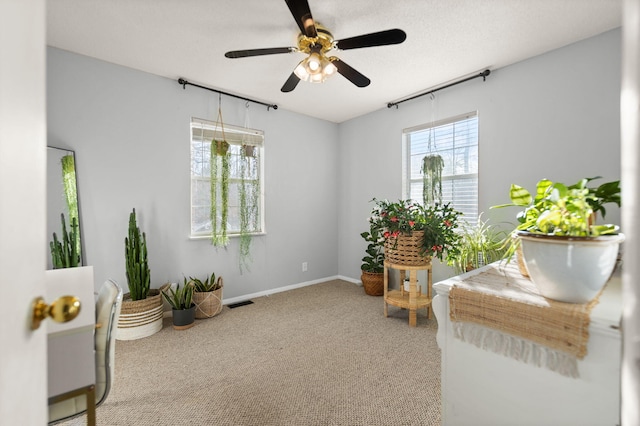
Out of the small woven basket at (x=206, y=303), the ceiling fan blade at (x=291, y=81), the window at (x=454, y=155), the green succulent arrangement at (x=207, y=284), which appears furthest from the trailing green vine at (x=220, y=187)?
the window at (x=454, y=155)

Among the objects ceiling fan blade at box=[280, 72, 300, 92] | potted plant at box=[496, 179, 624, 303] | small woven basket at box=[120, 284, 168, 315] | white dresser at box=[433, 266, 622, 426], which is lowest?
small woven basket at box=[120, 284, 168, 315]

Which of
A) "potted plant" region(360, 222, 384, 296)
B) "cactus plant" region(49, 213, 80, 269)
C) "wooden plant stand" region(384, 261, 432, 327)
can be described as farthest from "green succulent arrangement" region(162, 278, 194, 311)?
"potted plant" region(360, 222, 384, 296)

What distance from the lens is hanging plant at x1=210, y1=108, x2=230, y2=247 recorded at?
3117 millimetres

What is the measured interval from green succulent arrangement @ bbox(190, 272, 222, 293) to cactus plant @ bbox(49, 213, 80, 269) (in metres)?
0.96

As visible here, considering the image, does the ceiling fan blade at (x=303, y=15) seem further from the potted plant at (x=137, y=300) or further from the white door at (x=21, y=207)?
the potted plant at (x=137, y=300)

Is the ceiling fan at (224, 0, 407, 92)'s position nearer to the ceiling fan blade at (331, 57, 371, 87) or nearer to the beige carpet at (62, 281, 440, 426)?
the ceiling fan blade at (331, 57, 371, 87)

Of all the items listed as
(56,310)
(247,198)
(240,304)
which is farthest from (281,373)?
(247,198)

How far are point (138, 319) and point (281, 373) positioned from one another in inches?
54.1

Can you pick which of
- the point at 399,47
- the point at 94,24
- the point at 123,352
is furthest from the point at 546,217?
the point at 94,24

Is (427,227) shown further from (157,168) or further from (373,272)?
(157,168)

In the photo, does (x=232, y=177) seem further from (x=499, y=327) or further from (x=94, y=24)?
(x=499, y=327)

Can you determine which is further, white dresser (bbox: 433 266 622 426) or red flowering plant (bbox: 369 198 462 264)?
red flowering plant (bbox: 369 198 462 264)

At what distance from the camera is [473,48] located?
92.7 inches

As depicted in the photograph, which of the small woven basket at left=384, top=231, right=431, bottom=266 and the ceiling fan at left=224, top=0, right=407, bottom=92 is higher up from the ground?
the ceiling fan at left=224, top=0, right=407, bottom=92
